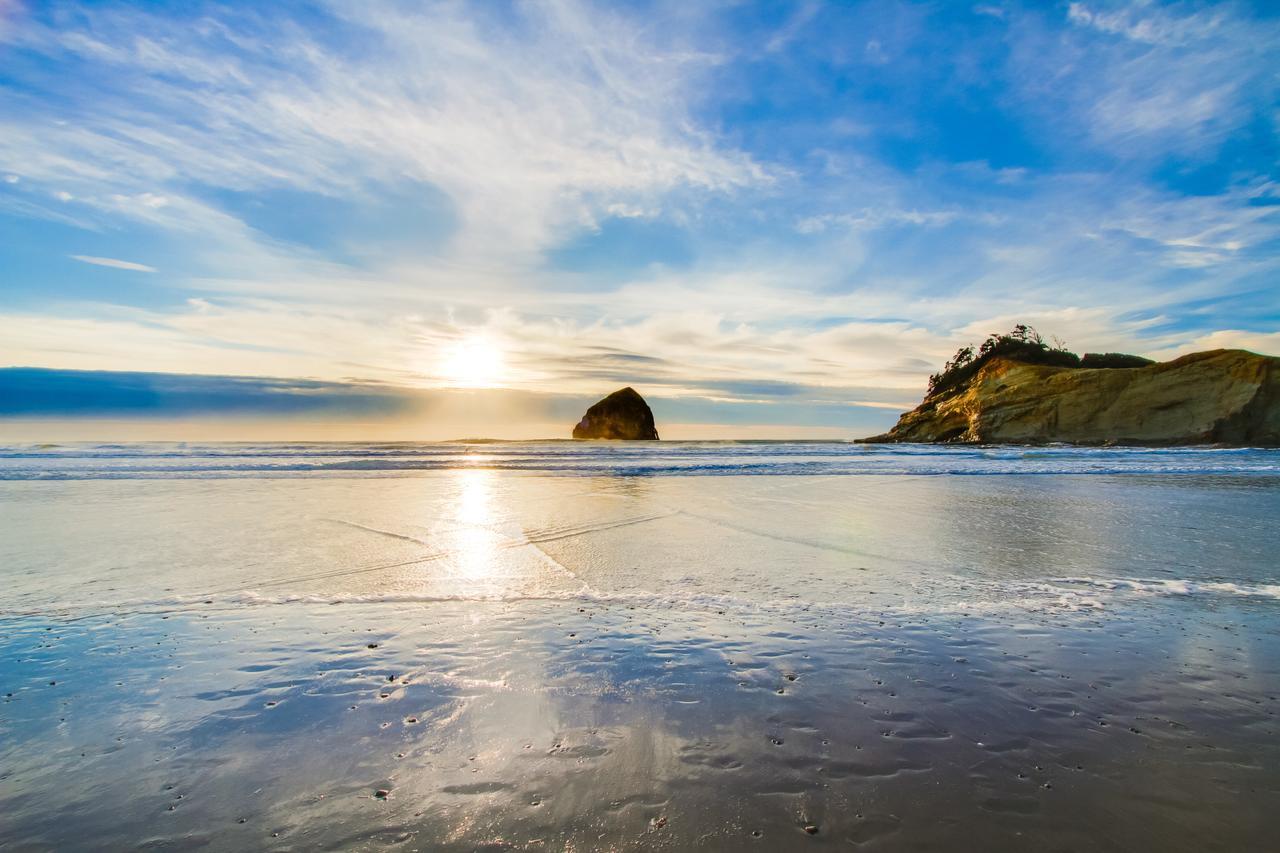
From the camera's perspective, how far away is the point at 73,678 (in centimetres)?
341

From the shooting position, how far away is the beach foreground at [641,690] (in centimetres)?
208

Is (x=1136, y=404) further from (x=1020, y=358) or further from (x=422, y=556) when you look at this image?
(x=422, y=556)

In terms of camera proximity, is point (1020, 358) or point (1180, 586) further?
point (1020, 358)

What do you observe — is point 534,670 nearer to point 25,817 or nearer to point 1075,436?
point 25,817

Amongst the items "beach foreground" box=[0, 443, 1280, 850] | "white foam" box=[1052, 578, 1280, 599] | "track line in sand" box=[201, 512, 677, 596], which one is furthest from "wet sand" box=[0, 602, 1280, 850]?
"track line in sand" box=[201, 512, 677, 596]

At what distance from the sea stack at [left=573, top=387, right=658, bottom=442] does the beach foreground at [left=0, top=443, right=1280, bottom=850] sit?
57416 mm

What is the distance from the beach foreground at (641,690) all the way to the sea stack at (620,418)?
57416 mm

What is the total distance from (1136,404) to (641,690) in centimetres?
4499

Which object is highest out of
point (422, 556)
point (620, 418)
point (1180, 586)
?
point (620, 418)

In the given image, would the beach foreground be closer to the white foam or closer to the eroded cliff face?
the white foam

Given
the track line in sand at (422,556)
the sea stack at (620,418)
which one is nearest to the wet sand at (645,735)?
the track line in sand at (422,556)

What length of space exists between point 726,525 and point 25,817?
7.66m

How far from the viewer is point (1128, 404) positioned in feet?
118

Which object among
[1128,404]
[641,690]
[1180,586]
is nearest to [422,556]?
[641,690]
